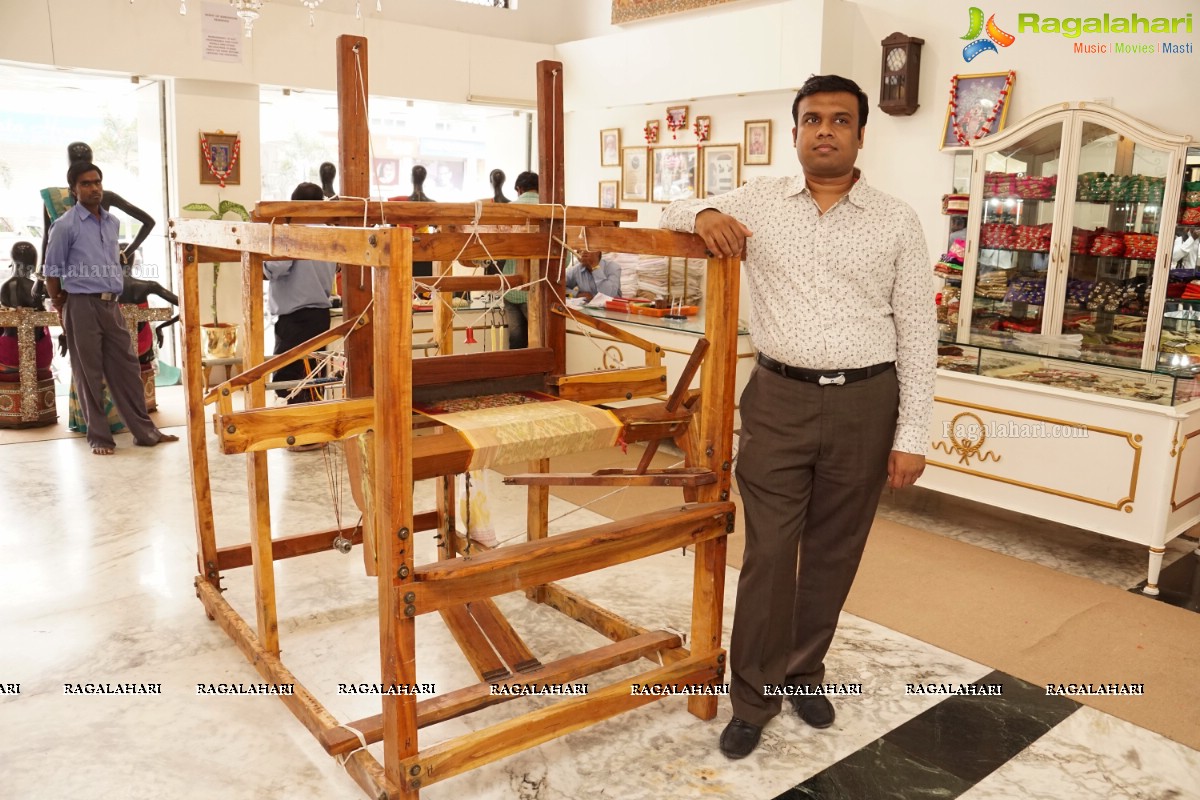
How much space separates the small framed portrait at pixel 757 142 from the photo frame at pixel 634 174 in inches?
41.9

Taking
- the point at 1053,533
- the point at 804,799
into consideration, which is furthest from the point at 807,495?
the point at 1053,533

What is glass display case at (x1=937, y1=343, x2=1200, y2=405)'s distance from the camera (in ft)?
13.5

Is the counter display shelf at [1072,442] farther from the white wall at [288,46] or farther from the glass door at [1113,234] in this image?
the white wall at [288,46]

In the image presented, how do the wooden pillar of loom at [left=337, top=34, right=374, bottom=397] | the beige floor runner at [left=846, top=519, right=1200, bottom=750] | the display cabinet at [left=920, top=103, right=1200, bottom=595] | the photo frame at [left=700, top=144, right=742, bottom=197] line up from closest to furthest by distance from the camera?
the wooden pillar of loom at [left=337, top=34, right=374, bottom=397] → the beige floor runner at [left=846, top=519, right=1200, bottom=750] → the display cabinet at [left=920, top=103, right=1200, bottom=595] → the photo frame at [left=700, top=144, right=742, bottom=197]

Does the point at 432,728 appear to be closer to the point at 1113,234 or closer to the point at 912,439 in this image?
the point at 912,439

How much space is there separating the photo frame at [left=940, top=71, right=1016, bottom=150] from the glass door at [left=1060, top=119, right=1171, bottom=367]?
2.05 feet

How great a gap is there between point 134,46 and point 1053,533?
6.61 meters

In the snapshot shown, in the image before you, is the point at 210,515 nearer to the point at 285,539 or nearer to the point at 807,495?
the point at 285,539

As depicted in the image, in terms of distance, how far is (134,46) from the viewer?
673 centimetres

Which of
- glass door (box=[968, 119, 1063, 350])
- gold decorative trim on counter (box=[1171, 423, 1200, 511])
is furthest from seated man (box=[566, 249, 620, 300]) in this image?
gold decorative trim on counter (box=[1171, 423, 1200, 511])

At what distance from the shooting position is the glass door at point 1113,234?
17.4ft

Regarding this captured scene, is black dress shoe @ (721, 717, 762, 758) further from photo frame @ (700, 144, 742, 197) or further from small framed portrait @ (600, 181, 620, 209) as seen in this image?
small framed portrait @ (600, 181, 620, 209)

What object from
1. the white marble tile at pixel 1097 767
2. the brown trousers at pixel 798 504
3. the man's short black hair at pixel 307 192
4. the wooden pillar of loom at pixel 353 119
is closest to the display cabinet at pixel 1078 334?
the white marble tile at pixel 1097 767

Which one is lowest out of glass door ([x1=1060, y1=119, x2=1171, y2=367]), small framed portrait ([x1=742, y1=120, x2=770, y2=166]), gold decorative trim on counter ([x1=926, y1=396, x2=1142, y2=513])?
gold decorative trim on counter ([x1=926, y1=396, x2=1142, y2=513])
